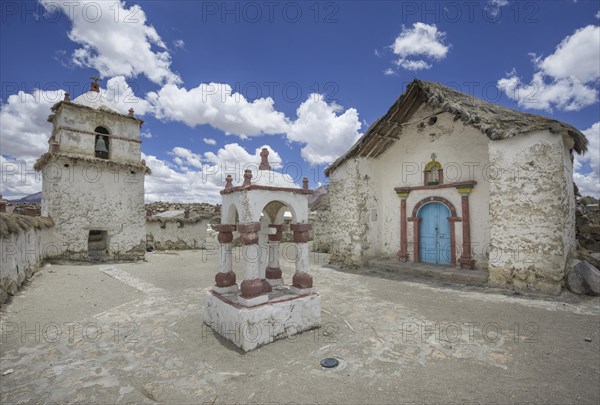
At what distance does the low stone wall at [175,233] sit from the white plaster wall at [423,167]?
10912mm

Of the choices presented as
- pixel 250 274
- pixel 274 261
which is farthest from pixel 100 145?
pixel 250 274

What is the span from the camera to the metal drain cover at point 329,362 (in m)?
4.05

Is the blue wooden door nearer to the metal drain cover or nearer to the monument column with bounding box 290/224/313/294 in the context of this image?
the monument column with bounding box 290/224/313/294

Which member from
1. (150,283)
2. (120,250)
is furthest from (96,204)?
(150,283)

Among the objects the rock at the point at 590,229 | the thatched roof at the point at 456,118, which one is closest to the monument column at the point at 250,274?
the thatched roof at the point at 456,118

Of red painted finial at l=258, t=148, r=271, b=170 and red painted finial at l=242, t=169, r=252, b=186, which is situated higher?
red painted finial at l=258, t=148, r=271, b=170

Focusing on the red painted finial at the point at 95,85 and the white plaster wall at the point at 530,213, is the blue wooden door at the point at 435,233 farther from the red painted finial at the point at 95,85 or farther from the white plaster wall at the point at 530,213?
the red painted finial at the point at 95,85

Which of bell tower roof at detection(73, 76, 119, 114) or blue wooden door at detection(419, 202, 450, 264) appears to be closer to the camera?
blue wooden door at detection(419, 202, 450, 264)

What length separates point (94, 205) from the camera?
12547 millimetres

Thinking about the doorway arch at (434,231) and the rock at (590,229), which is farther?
the rock at (590,229)

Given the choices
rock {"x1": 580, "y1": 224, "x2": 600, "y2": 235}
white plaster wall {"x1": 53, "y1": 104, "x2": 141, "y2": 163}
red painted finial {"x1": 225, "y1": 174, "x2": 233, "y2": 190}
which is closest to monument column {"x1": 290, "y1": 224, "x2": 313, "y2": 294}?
red painted finial {"x1": 225, "y1": 174, "x2": 233, "y2": 190}

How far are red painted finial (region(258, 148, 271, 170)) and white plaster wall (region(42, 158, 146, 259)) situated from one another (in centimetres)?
1004

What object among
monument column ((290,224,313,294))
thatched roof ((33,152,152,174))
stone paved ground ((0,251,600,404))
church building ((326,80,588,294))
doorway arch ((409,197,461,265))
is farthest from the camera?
thatched roof ((33,152,152,174))

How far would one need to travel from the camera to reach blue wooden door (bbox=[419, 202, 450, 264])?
34.9ft
